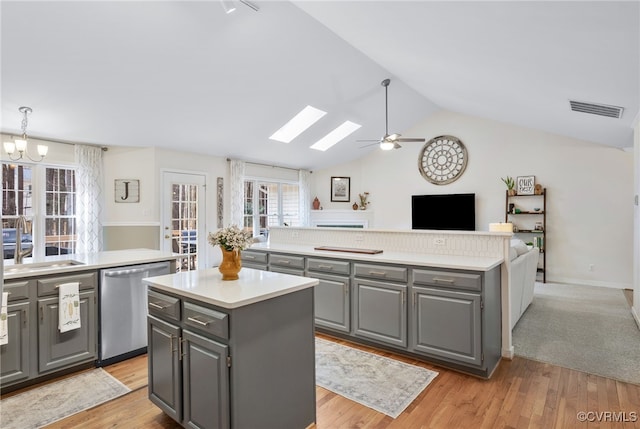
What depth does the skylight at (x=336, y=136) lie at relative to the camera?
716 cm

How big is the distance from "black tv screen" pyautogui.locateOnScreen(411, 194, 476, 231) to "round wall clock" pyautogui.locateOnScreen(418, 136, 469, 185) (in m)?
0.41

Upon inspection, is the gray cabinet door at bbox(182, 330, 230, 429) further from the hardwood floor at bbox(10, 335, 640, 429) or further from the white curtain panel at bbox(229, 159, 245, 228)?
the white curtain panel at bbox(229, 159, 245, 228)

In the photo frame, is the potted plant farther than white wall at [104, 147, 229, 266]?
Yes

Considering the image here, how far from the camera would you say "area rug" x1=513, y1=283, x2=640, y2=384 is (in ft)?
9.71

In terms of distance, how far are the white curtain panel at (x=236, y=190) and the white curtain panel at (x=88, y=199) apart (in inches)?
88.3

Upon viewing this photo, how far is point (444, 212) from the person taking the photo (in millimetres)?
7336

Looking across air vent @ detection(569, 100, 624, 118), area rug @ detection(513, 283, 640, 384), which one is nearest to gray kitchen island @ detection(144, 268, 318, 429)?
area rug @ detection(513, 283, 640, 384)

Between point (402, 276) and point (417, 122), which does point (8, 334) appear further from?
point (417, 122)

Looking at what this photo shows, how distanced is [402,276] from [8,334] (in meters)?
3.03

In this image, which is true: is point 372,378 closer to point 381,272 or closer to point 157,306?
point 381,272

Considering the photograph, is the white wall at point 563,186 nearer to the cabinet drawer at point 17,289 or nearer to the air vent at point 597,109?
the air vent at point 597,109

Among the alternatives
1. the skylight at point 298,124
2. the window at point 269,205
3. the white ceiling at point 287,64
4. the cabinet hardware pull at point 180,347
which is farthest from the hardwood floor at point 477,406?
the window at point 269,205

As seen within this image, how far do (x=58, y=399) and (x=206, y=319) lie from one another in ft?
5.28

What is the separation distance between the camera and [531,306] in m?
Answer: 4.64
